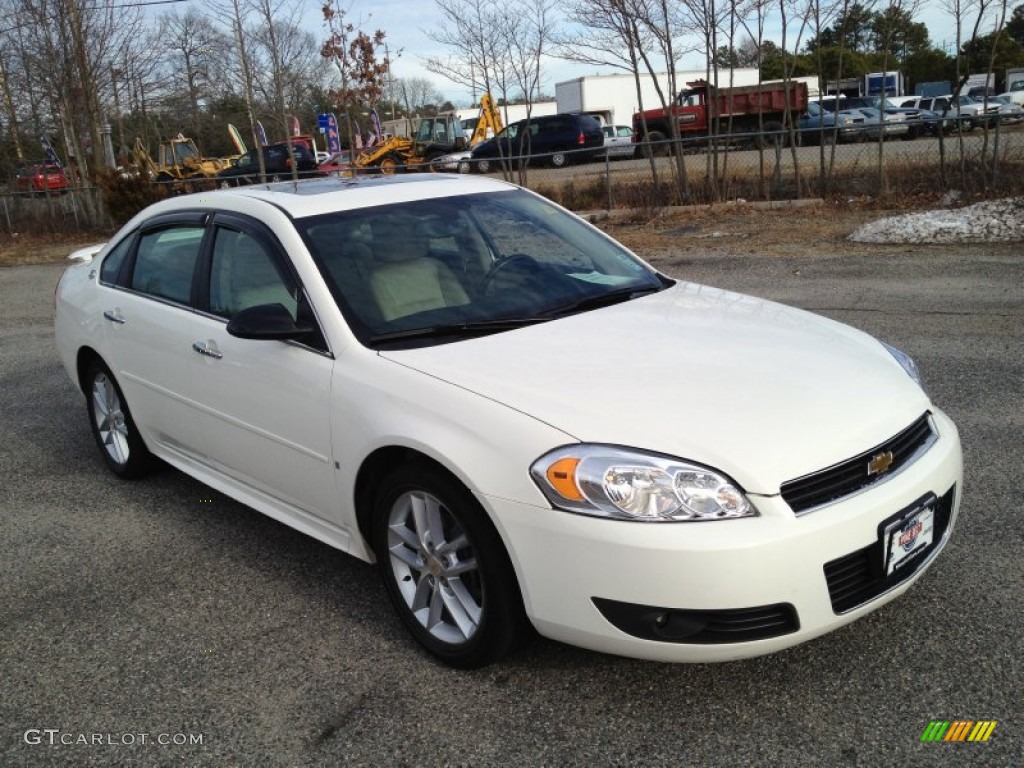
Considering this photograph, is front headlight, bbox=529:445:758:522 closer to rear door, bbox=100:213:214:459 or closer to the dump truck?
rear door, bbox=100:213:214:459

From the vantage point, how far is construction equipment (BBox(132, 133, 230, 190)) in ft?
109

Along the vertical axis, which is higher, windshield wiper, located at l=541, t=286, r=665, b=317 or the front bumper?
windshield wiper, located at l=541, t=286, r=665, b=317

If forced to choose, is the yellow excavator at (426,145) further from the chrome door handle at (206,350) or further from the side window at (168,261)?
the chrome door handle at (206,350)

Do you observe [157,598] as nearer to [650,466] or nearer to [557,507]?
[557,507]

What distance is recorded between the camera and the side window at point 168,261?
435 centimetres

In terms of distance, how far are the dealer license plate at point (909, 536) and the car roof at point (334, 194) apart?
95.1 inches

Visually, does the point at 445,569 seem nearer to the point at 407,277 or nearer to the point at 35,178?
the point at 407,277

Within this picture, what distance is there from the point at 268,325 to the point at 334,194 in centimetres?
96

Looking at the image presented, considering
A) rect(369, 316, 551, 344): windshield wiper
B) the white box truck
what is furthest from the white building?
rect(369, 316, 551, 344): windshield wiper

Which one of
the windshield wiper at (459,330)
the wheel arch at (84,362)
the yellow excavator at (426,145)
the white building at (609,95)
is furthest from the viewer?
the white building at (609,95)

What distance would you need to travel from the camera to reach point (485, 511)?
9.23 feet

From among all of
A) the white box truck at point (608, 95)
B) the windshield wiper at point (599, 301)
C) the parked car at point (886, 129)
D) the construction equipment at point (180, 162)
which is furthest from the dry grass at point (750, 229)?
the white box truck at point (608, 95)

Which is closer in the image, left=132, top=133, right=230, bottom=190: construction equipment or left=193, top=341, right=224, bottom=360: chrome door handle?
left=193, top=341, right=224, bottom=360: chrome door handle

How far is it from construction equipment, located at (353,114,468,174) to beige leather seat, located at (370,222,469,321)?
27.4m
